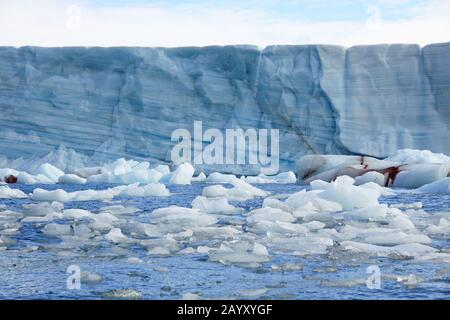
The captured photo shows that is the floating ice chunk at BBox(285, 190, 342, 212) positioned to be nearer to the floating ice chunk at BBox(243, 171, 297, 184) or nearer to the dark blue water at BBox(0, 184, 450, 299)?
the dark blue water at BBox(0, 184, 450, 299)

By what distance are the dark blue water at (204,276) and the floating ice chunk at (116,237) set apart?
0.70ft

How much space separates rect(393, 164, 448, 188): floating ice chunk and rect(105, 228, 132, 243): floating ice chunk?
6820 mm

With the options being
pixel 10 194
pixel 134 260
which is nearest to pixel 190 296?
pixel 134 260

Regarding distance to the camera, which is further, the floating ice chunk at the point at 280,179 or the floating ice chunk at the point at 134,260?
the floating ice chunk at the point at 280,179

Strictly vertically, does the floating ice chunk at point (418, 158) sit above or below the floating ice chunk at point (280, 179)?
above

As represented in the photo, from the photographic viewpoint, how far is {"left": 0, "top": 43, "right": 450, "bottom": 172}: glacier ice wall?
1631 cm

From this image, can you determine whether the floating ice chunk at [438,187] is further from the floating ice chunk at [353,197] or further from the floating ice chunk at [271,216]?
the floating ice chunk at [271,216]

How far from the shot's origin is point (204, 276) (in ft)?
11.5

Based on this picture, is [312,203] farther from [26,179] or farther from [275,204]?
[26,179]

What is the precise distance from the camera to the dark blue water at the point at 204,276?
312 centimetres

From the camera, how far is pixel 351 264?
3791mm

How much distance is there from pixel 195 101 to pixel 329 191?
33.1 ft

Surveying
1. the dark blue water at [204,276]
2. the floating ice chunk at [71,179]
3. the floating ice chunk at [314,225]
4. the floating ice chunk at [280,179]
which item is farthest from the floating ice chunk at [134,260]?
the floating ice chunk at [280,179]

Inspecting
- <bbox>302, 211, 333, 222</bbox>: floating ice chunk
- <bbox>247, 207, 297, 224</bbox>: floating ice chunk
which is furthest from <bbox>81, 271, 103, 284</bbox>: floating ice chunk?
<bbox>302, 211, 333, 222</bbox>: floating ice chunk
